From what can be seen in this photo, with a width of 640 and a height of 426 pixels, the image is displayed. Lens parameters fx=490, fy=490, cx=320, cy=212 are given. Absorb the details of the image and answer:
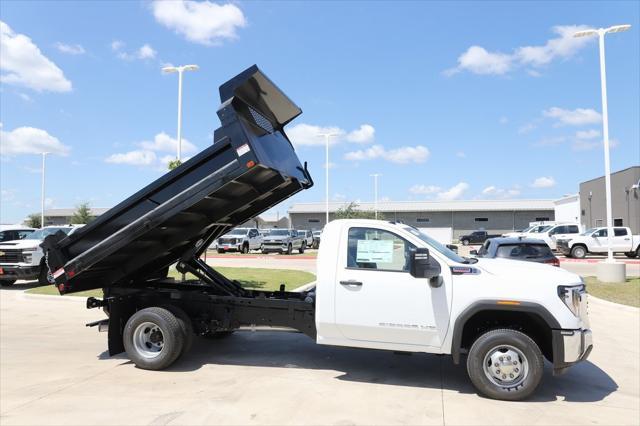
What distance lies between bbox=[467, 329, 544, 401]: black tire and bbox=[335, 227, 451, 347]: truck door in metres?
0.41

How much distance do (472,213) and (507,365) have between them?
6856 centimetres

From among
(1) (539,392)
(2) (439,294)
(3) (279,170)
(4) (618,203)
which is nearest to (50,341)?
(3) (279,170)

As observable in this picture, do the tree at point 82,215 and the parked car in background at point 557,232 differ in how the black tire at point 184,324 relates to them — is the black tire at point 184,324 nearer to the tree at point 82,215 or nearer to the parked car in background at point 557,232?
the parked car in background at point 557,232

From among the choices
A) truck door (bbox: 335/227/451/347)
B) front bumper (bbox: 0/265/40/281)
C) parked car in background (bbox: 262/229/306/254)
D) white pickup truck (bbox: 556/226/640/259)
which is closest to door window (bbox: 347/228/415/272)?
truck door (bbox: 335/227/451/347)

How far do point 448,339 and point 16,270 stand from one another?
1377 centimetres

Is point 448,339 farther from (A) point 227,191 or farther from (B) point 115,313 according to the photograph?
(B) point 115,313

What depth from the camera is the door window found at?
5367 mm

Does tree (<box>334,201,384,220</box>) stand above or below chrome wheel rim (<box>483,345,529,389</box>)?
above

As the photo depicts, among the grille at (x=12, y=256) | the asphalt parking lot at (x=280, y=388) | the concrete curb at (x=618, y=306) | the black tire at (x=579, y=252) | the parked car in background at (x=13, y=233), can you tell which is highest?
the parked car in background at (x=13, y=233)

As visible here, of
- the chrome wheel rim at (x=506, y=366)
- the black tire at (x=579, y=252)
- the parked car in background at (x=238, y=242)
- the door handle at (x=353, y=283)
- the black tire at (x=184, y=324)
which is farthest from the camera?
the parked car in background at (x=238, y=242)

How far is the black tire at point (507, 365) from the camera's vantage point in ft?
16.2

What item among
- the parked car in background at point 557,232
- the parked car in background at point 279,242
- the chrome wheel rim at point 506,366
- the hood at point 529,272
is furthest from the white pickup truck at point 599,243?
the chrome wheel rim at point 506,366

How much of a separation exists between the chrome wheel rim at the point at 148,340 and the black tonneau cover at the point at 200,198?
861 mm

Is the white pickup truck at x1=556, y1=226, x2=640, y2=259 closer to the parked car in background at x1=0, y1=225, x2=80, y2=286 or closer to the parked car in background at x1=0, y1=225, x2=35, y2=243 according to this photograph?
the parked car in background at x1=0, y1=225, x2=80, y2=286
